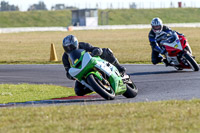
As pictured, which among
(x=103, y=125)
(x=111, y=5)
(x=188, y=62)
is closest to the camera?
(x=103, y=125)

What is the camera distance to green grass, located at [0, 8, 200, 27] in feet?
337

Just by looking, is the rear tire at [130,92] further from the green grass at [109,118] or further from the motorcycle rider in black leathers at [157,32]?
the motorcycle rider in black leathers at [157,32]

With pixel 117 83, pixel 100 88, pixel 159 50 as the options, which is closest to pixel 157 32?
pixel 159 50

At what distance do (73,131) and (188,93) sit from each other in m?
5.08

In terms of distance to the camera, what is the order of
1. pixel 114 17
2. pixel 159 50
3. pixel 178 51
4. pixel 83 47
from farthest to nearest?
pixel 114 17 < pixel 159 50 < pixel 178 51 < pixel 83 47

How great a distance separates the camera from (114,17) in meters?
113

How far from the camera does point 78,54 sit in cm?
1019

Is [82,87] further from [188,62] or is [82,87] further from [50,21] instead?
[50,21]

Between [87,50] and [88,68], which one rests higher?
[87,50]

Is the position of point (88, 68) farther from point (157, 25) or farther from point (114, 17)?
point (114, 17)

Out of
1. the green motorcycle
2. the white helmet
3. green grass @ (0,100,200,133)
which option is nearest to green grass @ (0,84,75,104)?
the green motorcycle

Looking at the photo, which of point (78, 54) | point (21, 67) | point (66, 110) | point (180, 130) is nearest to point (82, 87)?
point (78, 54)

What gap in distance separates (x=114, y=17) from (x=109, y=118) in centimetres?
10646

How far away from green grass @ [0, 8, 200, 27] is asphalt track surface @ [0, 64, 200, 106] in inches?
3211
